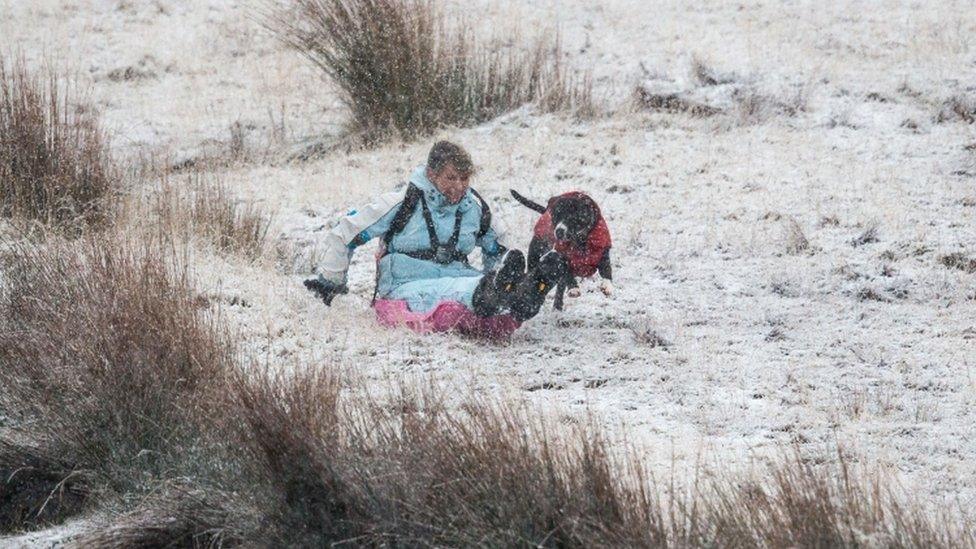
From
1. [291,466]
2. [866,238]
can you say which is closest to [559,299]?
[866,238]

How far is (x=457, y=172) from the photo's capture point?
216 inches

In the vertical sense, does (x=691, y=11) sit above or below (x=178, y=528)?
above

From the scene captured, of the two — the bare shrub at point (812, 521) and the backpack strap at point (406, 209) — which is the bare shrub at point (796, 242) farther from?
the bare shrub at point (812, 521)

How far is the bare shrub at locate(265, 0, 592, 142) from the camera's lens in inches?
372

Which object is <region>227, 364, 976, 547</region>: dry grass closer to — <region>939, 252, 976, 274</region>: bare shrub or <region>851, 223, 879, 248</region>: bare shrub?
<region>939, 252, 976, 274</region>: bare shrub

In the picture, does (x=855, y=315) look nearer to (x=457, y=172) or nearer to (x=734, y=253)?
(x=734, y=253)

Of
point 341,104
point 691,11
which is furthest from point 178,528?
point 691,11

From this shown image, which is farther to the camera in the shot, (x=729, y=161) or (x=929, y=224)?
(x=729, y=161)

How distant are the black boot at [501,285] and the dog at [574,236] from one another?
0.14 metres

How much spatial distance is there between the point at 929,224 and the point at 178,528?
504 centimetres

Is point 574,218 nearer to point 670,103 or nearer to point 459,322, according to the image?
point 459,322

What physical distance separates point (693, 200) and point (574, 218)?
2.70m

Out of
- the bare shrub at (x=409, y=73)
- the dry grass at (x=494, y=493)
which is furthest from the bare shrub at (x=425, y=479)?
the bare shrub at (x=409, y=73)

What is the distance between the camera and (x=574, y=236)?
210 inches
